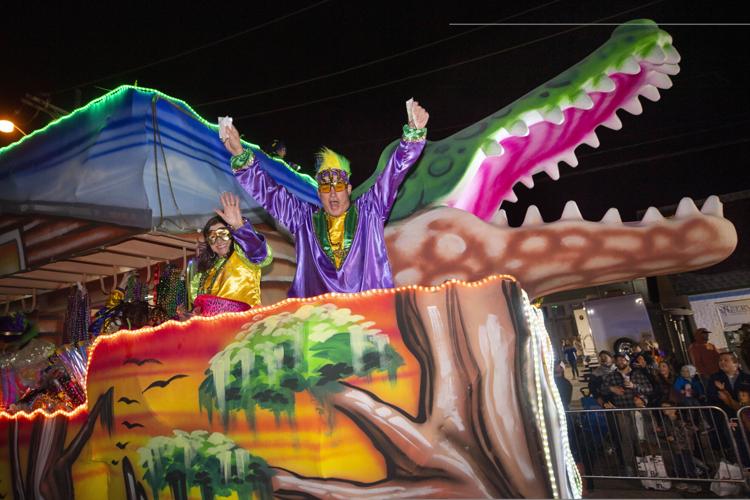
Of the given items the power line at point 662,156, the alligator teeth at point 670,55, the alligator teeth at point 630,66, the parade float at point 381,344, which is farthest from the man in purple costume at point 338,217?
the power line at point 662,156

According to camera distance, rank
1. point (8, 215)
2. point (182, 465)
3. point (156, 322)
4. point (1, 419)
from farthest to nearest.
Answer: point (8, 215) → point (156, 322) → point (1, 419) → point (182, 465)

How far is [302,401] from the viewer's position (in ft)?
6.39

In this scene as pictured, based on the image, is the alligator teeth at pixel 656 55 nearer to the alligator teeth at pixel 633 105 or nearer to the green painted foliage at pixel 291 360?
the alligator teeth at pixel 633 105

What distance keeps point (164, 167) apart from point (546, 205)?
16.7 feet

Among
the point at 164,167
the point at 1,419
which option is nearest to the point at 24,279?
the point at 1,419

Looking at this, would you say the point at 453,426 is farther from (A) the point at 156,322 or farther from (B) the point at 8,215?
(B) the point at 8,215

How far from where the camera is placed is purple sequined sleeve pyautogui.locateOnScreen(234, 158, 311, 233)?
288cm

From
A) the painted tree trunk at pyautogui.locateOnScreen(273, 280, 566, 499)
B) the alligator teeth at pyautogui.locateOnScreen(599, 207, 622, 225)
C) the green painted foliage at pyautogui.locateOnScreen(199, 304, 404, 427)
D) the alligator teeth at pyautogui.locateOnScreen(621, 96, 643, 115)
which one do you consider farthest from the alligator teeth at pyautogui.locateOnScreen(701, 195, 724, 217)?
the green painted foliage at pyautogui.locateOnScreen(199, 304, 404, 427)

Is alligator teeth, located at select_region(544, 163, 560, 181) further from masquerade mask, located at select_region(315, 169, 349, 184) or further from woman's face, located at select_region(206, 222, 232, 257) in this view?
woman's face, located at select_region(206, 222, 232, 257)

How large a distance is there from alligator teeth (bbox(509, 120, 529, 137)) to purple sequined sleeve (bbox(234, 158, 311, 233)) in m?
1.46

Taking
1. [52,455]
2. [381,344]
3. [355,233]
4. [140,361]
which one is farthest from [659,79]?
[52,455]

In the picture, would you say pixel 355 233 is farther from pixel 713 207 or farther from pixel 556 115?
pixel 713 207

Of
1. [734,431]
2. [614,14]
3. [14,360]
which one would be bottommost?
[734,431]

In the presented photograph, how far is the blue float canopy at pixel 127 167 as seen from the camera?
309cm
